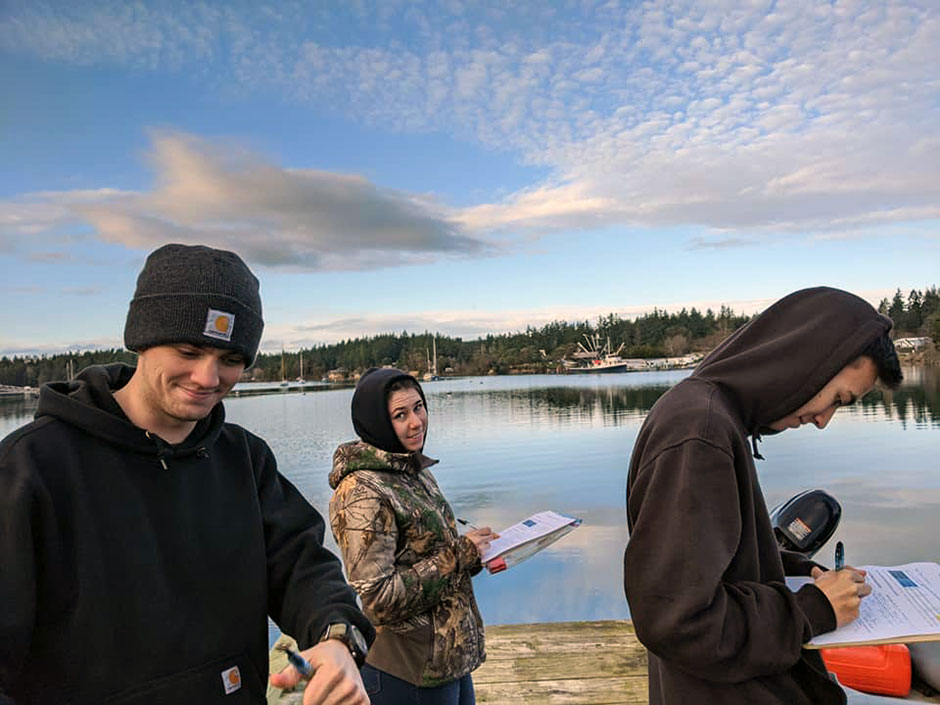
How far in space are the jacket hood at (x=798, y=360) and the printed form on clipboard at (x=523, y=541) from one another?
114 centimetres

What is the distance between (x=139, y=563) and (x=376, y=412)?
1245 millimetres

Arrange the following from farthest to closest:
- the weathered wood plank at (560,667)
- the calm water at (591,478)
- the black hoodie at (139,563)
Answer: the calm water at (591,478) < the weathered wood plank at (560,667) < the black hoodie at (139,563)

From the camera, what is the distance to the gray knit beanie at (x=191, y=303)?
1342mm

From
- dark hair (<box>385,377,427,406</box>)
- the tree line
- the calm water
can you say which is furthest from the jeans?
the tree line

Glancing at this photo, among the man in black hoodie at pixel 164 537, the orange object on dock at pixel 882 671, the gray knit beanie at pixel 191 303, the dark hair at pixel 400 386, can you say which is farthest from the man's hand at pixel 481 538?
the orange object on dock at pixel 882 671

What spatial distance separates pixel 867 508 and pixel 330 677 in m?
11.4

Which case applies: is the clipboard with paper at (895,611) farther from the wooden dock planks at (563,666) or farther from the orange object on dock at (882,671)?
the wooden dock planks at (563,666)

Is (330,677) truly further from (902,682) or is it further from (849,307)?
(902,682)

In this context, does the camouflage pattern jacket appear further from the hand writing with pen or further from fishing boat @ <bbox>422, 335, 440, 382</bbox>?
fishing boat @ <bbox>422, 335, 440, 382</bbox>

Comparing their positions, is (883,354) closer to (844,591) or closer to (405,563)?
(844,591)

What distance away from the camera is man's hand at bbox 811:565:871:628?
144 cm

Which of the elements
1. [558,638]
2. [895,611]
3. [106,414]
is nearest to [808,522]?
[895,611]

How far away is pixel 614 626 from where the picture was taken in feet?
13.4

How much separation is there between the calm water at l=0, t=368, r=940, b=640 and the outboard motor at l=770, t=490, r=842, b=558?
441cm
